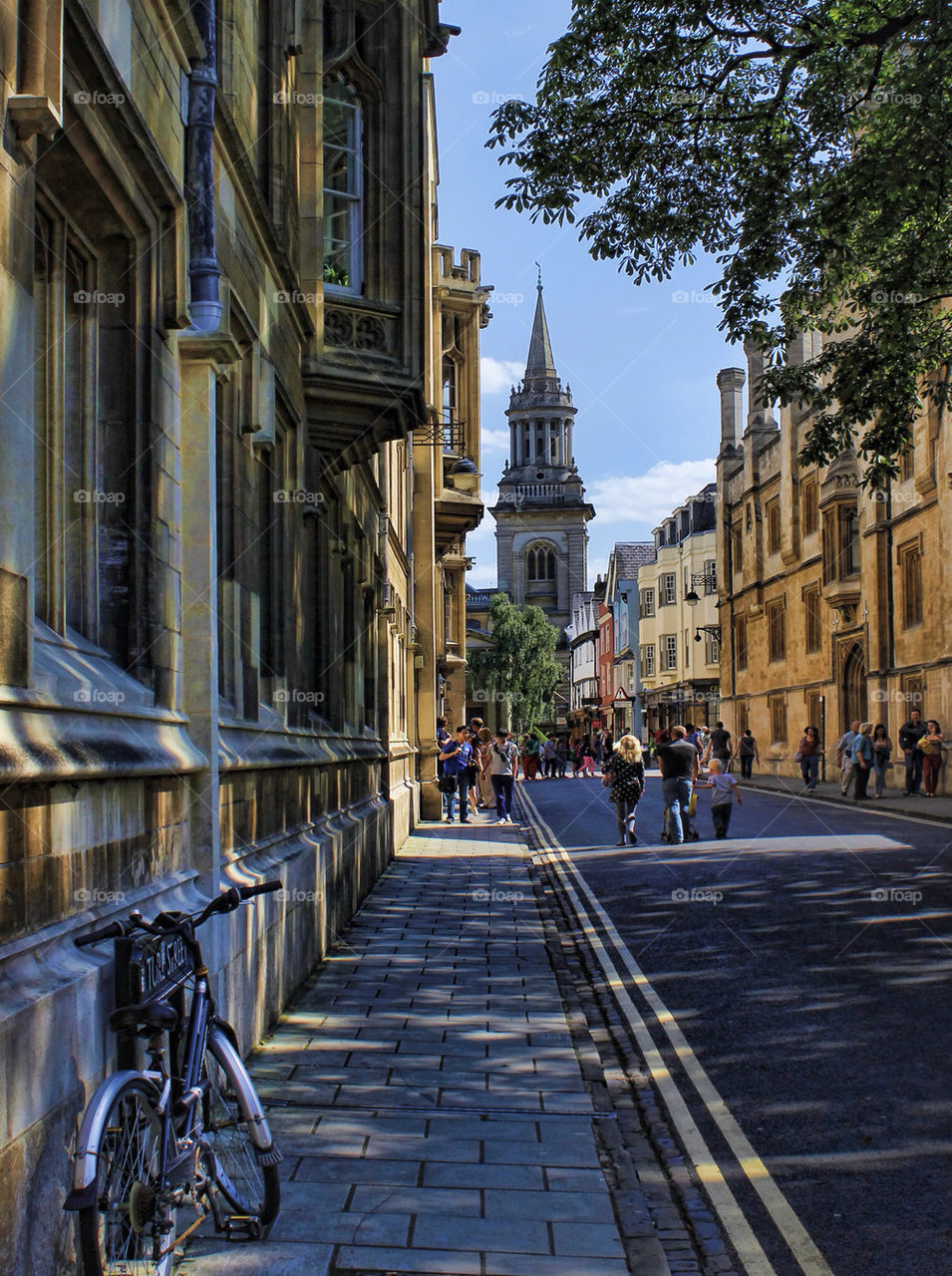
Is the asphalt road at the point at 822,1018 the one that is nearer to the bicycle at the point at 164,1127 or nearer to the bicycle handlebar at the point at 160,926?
the bicycle at the point at 164,1127

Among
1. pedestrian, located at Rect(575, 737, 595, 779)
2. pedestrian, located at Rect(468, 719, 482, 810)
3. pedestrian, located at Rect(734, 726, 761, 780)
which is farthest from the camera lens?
pedestrian, located at Rect(575, 737, 595, 779)

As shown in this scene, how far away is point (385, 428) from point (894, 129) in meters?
5.84

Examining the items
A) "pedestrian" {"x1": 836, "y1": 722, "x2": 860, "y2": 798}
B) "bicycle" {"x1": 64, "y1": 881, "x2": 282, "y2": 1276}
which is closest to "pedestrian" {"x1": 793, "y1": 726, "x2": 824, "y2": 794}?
"pedestrian" {"x1": 836, "y1": 722, "x2": 860, "y2": 798}

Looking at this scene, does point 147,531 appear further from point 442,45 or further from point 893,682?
point 893,682

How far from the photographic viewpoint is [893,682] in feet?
105

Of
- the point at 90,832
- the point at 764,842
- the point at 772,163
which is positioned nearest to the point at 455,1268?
the point at 90,832

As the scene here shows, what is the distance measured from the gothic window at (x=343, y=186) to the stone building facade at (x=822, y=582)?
28.3ft

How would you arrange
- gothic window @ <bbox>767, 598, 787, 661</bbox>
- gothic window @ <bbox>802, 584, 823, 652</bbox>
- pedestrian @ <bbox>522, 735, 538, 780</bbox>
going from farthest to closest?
pedestrian @ <bbox>522, 735, 538, 780</bbox>
gothic window @ <bbox>767, 598, 787, 661</bbox>
gothic window @ <bbox>802, 584, 823, 652</bbox>

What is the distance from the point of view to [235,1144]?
424cm

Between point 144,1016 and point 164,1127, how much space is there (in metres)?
0.32

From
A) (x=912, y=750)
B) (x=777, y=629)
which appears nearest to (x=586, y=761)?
(x=777, y=629)

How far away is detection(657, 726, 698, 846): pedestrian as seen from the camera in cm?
1844

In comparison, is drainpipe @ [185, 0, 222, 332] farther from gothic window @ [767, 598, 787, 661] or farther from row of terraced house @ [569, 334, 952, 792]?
gothic window @ [767, 598, 787, 661]

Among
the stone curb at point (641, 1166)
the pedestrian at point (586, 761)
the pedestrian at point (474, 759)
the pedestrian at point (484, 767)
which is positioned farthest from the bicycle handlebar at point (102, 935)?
the pedestrian at point (586, 761)
